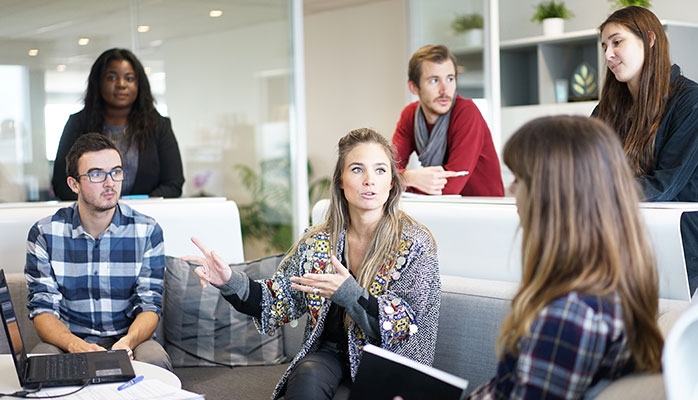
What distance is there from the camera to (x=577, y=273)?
1392mm

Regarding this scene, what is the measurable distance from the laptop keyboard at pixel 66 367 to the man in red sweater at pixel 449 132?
1.43 meters

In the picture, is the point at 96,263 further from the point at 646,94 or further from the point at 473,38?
the point at 473,38

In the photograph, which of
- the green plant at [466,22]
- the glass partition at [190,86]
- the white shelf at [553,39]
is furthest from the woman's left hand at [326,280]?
the green plant at [466,22]

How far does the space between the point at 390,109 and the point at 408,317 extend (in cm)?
549

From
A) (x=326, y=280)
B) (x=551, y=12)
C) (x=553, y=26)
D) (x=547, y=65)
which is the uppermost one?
(x=551, y=12)

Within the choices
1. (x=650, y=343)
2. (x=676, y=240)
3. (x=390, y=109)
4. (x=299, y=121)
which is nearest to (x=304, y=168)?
(x=299, y=121)

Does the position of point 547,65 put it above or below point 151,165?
above

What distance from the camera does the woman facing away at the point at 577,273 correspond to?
1.36 m

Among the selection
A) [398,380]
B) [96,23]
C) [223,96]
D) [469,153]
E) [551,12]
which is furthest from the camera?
[551,12]

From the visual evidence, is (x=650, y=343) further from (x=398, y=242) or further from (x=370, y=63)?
(x=370, y=63)

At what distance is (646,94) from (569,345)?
135cm

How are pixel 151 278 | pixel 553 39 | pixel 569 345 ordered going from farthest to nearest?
1. pixel 553 39
2. pixel 151 278
3. pixel 569 345

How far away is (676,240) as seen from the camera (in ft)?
7.16

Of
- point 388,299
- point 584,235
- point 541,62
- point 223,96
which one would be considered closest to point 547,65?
point 541,62
